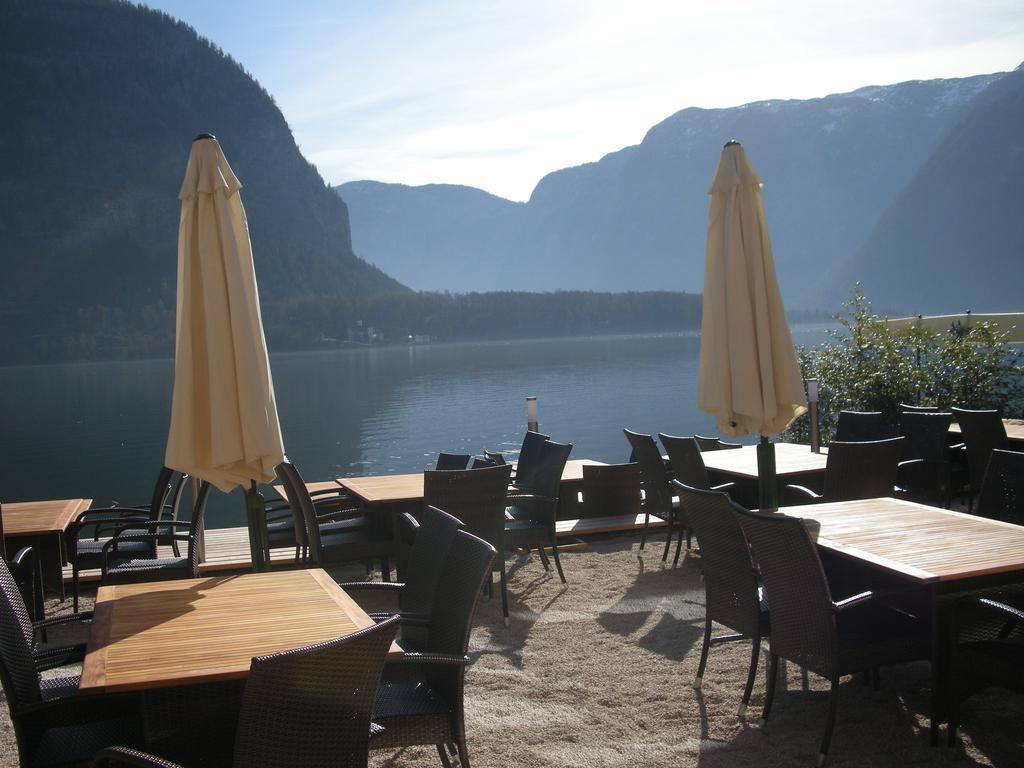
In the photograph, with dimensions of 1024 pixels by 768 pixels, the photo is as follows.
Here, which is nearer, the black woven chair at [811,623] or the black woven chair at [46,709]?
the black woven chair at [46,709]

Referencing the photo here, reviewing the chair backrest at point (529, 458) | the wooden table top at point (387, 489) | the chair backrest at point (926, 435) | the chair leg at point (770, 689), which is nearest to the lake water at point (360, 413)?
the wooden table top at point (387, 489)

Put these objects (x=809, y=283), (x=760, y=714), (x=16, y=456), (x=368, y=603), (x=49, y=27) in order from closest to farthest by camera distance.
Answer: (x=760, y=714)
(x=368, y=603)
(x=16, y=456)
(x=49, y=27)
(x=809, y=283)

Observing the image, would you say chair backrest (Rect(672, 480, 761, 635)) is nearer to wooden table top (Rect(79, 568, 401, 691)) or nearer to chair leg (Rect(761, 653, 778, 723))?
chair leg (Rect(761, 653, 778, 723))

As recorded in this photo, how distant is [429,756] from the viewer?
3.18m

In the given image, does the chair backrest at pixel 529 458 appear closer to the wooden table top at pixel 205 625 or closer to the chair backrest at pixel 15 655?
the wooden table top at pixel 205 625

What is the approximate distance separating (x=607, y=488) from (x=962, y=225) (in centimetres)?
12663

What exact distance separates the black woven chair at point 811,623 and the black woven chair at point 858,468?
1708 mm

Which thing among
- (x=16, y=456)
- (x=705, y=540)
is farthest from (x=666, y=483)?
(x=16, y=456)

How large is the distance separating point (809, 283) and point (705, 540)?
189194 mm

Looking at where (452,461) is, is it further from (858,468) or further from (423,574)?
(423,574)

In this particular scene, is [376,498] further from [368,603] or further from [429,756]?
[429,756]

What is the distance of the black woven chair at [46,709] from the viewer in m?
2.39

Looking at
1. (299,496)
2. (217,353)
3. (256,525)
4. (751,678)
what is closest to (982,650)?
(751,678)

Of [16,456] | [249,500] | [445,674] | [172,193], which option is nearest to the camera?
[445,674]
